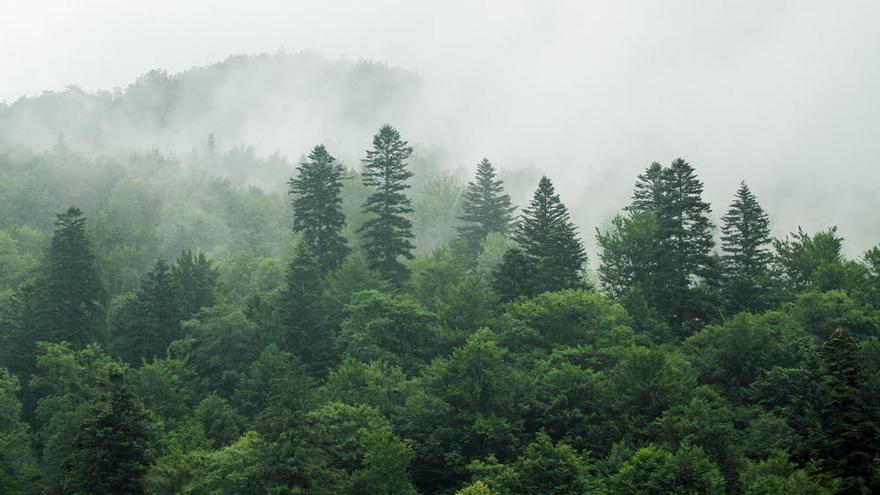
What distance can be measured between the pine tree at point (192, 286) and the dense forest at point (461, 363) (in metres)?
0.28

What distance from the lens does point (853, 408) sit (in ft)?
150

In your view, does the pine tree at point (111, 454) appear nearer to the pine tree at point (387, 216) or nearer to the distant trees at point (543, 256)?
the pine tree at point (387, 216)

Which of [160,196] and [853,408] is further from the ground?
[160,196]

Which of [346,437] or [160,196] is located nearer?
[346,437]

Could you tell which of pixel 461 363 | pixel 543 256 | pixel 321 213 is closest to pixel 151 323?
pixel 321 213

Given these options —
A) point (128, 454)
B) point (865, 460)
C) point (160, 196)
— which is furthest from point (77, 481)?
point (160, 196)

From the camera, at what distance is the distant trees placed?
7606cm

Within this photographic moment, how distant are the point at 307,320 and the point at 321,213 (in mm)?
17957

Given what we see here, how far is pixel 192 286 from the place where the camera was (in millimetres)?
79500

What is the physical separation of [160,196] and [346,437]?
9800 centimetres

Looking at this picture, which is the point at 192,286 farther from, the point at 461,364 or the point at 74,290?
the point at 461,364

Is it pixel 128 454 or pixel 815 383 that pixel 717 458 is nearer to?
pixel 815 383

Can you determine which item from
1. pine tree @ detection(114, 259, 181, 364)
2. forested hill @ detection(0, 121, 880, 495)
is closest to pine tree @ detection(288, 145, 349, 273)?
forested hill @ detection(0, 121, 880, 495)

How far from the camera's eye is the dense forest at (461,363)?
158 ft
